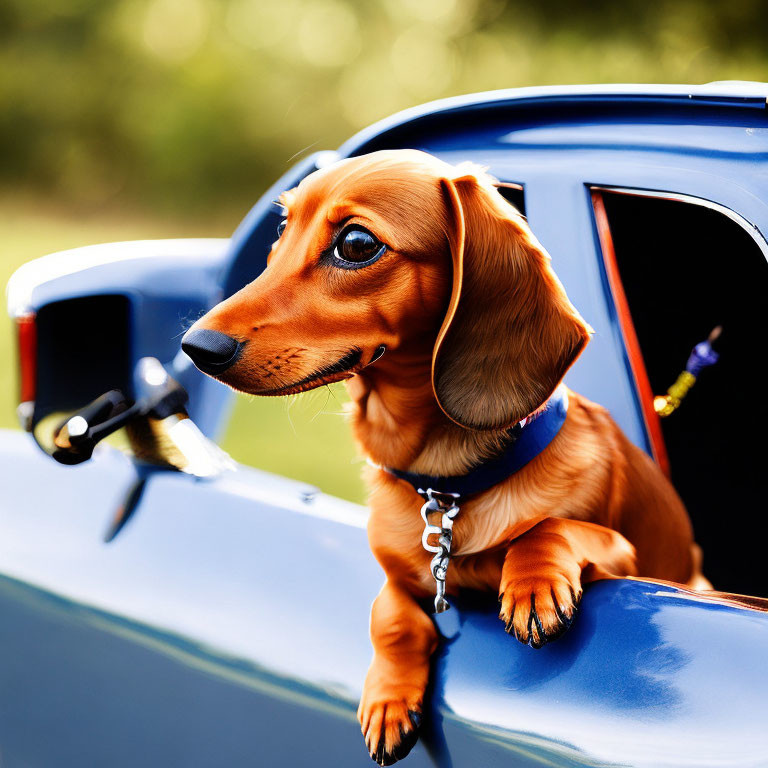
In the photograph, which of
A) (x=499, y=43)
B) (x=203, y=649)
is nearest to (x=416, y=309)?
(x=203, y=649)

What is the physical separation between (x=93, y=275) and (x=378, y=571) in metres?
1.00

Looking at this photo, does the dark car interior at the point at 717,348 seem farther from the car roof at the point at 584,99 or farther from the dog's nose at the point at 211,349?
the dog's nose at the point at 211,349

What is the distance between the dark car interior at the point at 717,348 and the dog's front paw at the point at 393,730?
1.04 meters

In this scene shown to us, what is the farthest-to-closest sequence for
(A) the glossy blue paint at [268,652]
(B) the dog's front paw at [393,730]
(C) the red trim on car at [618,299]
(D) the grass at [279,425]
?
(D) the grass at [279,425] < (C) the red trim on car at [618,299] < (B) the dog's front paw at [393,730] < (A) the glossy blue paint at [268,652]

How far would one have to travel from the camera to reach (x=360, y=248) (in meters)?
1.20

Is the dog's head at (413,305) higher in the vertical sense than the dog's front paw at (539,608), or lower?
higher

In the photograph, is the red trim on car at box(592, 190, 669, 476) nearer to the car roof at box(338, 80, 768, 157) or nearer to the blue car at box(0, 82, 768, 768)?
the blue car at box(0, 82, 768, 768)

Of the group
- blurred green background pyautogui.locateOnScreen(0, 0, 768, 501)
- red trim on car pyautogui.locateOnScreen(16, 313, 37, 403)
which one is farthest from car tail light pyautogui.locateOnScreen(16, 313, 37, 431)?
blurred green background pyautogui.locateOnScreen(0, 0, 768, 501)

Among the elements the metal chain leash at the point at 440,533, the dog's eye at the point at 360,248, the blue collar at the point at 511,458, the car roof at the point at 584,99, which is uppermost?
the car roof at the point at 584,99

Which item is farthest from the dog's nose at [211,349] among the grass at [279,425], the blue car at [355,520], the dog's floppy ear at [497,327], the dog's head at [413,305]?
the blue car at [355,520]

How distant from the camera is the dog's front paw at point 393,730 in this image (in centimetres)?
108

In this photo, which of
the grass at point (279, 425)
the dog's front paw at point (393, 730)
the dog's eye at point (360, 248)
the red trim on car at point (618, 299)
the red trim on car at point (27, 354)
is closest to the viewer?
the dog's front paw at point (393, 730)

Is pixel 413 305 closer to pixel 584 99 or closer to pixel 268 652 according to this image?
pixel 584 99

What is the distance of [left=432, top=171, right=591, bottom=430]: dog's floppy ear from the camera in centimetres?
116
